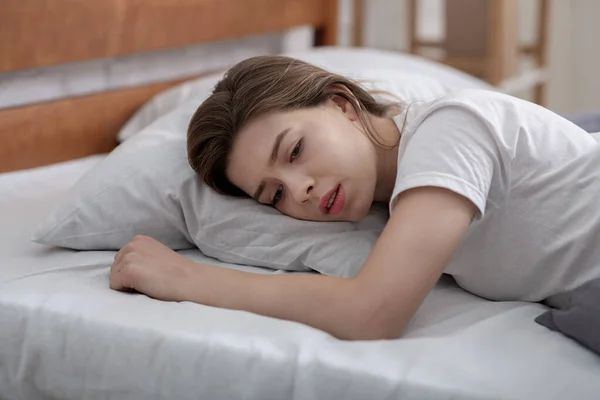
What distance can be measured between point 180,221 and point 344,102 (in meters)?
0.32

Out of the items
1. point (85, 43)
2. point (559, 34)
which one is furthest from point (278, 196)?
point (559, 34)

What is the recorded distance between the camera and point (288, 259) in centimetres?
120

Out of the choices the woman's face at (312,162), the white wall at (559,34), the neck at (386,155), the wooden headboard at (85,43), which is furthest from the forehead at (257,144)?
the white wall at (559,34)

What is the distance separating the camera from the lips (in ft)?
3.70

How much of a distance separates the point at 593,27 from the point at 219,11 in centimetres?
182

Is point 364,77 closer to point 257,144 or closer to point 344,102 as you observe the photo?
point 344,102

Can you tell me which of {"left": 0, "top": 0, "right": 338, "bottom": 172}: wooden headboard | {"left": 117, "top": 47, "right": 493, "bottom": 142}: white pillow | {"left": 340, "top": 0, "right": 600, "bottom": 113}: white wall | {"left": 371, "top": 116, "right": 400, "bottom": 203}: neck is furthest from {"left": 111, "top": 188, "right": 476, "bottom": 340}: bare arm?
{"left": 340, "top": 0, "right": 600, "bottom": 113}: white wall

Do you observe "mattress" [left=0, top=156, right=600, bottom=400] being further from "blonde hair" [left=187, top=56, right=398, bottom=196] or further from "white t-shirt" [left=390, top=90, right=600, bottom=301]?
"blonde hair" [left=187, top=56, right=398, bottom=196]

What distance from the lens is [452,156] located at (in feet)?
3.16

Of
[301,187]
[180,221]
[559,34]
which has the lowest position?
[559,34]

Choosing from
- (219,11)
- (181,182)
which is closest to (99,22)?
(219,11)

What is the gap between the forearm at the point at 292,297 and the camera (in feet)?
3.09

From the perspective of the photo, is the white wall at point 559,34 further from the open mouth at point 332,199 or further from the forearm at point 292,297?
the forearm at point 292,297

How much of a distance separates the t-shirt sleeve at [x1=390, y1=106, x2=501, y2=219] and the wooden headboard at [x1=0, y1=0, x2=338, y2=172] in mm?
953
